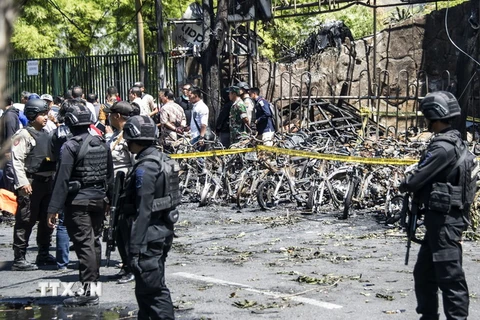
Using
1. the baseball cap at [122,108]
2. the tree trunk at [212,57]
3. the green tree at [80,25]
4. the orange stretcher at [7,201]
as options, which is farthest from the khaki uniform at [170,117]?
the green tree at [80,25]

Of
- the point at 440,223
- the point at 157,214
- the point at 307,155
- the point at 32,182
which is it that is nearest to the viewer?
the point at 440,223


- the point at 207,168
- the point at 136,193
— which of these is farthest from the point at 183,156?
the point at 136,193

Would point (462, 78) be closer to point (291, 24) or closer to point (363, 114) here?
point (363, 114)

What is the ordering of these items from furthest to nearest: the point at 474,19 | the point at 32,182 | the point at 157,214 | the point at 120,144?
the point at 474,19 < the point at 32,182 < the point at 120,144 < the point at 157,214

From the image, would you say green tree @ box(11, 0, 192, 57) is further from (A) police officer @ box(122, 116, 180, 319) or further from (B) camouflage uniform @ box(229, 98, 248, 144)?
(A) police officer @ box(122, 116, 180, 319)

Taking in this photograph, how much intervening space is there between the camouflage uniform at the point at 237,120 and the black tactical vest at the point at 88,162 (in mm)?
7889

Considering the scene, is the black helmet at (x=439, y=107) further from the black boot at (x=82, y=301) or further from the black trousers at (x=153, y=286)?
the black boot at (x=82, y=301)

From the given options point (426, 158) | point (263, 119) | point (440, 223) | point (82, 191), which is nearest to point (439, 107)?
point (426, 158)

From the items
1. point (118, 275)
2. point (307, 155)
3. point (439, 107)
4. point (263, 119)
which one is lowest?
point (118, 275)

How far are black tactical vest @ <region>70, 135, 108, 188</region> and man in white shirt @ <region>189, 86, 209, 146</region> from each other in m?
7.90

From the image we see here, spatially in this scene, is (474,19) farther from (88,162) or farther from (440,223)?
(440,223)

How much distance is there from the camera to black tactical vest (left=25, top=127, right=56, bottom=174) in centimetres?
985

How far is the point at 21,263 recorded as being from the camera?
33.0ft

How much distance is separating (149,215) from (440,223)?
2.12 meters
